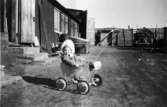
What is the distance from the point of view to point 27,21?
596 cm

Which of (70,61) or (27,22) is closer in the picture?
(70,61)

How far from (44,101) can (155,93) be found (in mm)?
1934

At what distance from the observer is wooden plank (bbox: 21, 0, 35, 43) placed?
580cm

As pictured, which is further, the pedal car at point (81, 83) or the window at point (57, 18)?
the window at point (57, 18)

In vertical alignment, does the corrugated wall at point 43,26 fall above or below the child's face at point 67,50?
above

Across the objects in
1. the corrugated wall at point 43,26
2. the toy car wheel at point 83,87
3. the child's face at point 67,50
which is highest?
the corrugated wall at point 43,26

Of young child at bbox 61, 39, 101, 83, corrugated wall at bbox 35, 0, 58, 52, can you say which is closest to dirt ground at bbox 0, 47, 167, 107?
young child at bbox 61, 39, 101, 83

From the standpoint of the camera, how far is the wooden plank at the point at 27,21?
19.0ft

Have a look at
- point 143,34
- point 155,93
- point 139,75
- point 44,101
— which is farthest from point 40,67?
point 143,34

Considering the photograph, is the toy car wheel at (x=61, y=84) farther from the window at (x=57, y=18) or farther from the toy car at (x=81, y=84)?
the window at (x=57, y=18)

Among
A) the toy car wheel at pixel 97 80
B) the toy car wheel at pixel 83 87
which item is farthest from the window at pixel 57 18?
the toy car wheel at pixel 83 87

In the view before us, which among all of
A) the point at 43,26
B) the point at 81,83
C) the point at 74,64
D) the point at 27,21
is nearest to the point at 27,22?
the point at 27,21

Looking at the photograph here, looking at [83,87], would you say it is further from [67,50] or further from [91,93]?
[67,50]

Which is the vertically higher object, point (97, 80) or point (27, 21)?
point (27, 21)
